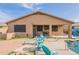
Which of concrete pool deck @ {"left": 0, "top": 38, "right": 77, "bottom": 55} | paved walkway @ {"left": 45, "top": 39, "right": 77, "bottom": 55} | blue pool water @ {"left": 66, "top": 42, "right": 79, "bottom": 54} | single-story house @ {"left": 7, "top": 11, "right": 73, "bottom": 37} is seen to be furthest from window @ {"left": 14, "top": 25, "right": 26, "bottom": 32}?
blue pool water @ {"left": 66, "top": 42, "right": 79, "bottom": 54}

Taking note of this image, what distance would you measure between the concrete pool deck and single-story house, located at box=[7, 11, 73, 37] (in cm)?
11

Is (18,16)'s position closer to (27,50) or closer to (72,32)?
(27,50)

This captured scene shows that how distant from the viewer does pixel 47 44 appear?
9.91 feet

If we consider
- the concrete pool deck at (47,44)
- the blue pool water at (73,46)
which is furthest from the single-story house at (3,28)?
the blue pool water at (73,46)

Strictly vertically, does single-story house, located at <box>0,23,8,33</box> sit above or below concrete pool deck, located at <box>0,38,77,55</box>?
above

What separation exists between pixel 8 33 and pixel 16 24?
191mm

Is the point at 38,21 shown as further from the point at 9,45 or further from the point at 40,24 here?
the point at 9,45

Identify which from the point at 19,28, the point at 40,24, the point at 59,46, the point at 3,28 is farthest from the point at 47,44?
the point at 3,28

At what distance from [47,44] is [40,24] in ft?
1.09

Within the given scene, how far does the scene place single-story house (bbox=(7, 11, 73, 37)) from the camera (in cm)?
300

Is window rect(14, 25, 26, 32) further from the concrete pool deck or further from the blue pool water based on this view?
the blue pool water

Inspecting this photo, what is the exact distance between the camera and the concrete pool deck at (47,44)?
116 inches

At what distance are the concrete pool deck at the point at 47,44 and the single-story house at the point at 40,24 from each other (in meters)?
0.11

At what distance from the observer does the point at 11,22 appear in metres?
3.03
